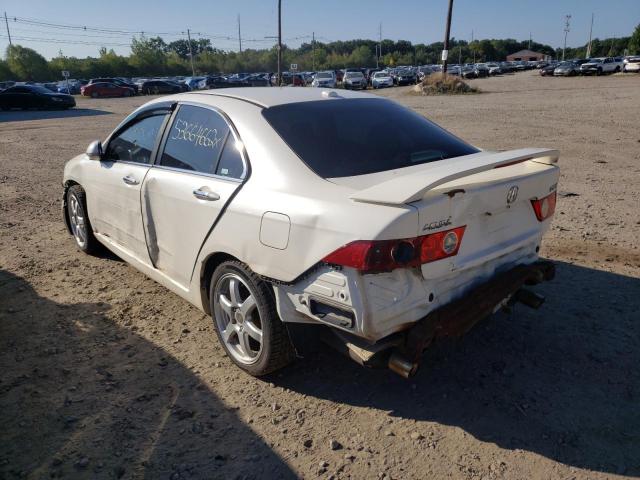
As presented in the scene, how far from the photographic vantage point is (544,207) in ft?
10.3

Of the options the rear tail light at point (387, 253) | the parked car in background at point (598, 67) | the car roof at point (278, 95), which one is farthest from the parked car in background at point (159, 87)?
the rear tail light at point (387, 253)

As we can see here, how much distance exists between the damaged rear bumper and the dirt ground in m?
0.43

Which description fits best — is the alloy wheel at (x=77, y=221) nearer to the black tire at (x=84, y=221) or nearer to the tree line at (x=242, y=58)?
the black tire at (x=84, y=221)

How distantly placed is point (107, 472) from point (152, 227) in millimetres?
1780

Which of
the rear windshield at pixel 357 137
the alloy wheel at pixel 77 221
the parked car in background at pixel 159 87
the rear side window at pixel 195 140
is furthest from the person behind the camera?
the parked car in background at pixel 159 87

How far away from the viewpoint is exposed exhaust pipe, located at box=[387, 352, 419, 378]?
98.5 inches

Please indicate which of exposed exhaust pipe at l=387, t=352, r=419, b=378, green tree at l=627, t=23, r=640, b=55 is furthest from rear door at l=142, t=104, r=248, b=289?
green tree at l=627, t=23, r=640, b=55

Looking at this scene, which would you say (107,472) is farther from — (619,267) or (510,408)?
(619,267)

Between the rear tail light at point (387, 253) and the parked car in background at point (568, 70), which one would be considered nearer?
the rear tail light at point (387, 253)

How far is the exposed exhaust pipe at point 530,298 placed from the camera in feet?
10.2

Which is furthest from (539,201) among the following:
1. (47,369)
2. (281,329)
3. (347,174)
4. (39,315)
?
(39,315)

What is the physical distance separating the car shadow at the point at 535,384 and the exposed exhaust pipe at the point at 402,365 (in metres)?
0.44

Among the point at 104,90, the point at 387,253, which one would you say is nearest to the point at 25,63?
the point at 104,90

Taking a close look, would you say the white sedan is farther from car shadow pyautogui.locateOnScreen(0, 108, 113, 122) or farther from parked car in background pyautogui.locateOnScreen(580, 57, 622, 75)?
parked car in background pyautogui.locateOnScreen(580, 57, 622, 75)
